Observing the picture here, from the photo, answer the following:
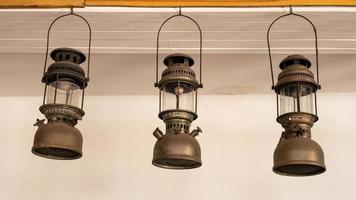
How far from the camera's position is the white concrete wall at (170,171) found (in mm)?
3742

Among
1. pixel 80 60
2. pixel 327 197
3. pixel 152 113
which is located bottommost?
pixel 327 197

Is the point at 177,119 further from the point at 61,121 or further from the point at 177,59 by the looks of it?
the point at 61,121

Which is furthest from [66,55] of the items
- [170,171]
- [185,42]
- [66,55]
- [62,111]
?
[170,171]

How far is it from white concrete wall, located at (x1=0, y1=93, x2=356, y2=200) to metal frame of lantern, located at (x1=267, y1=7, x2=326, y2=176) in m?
1.44

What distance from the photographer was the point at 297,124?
2.21 metres

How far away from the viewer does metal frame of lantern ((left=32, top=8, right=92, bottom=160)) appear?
7.13ft

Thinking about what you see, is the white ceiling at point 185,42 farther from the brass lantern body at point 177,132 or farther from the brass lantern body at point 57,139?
the brass lantern body at point 57,139

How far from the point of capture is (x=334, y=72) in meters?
3.53

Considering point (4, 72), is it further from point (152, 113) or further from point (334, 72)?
point (334, 72)

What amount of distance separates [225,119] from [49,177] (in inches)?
55.7

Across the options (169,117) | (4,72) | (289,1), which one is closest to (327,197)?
(289,1)

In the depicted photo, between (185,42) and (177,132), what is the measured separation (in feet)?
3.34

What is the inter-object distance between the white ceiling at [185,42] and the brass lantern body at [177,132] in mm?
591

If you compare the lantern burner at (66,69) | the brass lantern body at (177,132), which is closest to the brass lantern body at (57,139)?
the lantern burner at (66,69)
